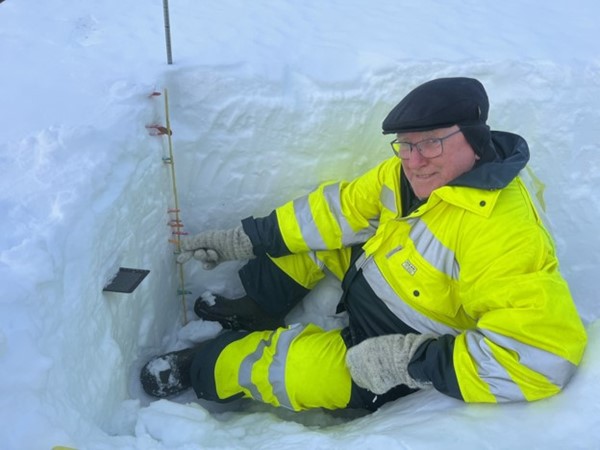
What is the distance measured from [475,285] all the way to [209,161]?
3.98 feet

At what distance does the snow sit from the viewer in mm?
1423

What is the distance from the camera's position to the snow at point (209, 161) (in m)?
1.42

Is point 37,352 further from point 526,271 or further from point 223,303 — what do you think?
point 526,271

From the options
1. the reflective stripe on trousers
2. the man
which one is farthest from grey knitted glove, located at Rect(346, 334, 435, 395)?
the reflective stripe on trousers

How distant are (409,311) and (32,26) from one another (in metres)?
2.00

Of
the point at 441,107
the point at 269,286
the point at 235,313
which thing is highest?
the point at 441,107

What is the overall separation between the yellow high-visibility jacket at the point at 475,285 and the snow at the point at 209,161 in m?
0.10

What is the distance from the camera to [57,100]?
6.48 feet

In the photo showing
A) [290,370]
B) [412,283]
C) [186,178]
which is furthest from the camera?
[186,178]

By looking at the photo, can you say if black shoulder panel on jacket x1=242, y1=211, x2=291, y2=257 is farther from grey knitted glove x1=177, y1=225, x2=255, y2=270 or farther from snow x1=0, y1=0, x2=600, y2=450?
snow x1=0, y1=0, x2=600, y2=450

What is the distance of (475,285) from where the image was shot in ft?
5.20

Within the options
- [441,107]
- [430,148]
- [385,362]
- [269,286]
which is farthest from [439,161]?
[269,286]

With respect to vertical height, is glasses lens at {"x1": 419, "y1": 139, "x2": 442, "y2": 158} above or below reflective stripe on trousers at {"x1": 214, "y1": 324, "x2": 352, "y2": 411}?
above

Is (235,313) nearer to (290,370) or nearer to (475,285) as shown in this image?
(290,370)
